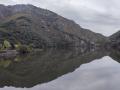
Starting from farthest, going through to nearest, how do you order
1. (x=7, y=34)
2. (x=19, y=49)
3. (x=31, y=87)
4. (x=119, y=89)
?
(x=7, y=34) → (x=19, y=49) → (x=31, y=87) → (x=119, y=89)

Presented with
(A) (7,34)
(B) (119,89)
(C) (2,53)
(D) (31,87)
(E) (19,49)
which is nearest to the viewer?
(B) (119,89)

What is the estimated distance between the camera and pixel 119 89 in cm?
4091

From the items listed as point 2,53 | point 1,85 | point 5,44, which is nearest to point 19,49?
point 5,44

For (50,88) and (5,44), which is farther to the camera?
(5,44)

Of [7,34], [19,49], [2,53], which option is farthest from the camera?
[7,34]

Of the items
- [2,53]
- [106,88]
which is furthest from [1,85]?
[2,53]

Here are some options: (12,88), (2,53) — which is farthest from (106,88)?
(2,53)

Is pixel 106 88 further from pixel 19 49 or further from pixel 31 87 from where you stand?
pixel 19 49

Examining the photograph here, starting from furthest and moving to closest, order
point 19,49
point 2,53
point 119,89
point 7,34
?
1. point 7,34
2. point 19,49
3. point 2,53
4. point 119,89

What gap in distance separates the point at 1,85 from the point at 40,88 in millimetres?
6171

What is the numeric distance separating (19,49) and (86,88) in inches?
4734

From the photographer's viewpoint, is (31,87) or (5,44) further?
(5,44)

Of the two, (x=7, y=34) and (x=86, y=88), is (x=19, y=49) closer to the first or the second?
(x=7, y=34)

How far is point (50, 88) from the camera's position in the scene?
141ft
